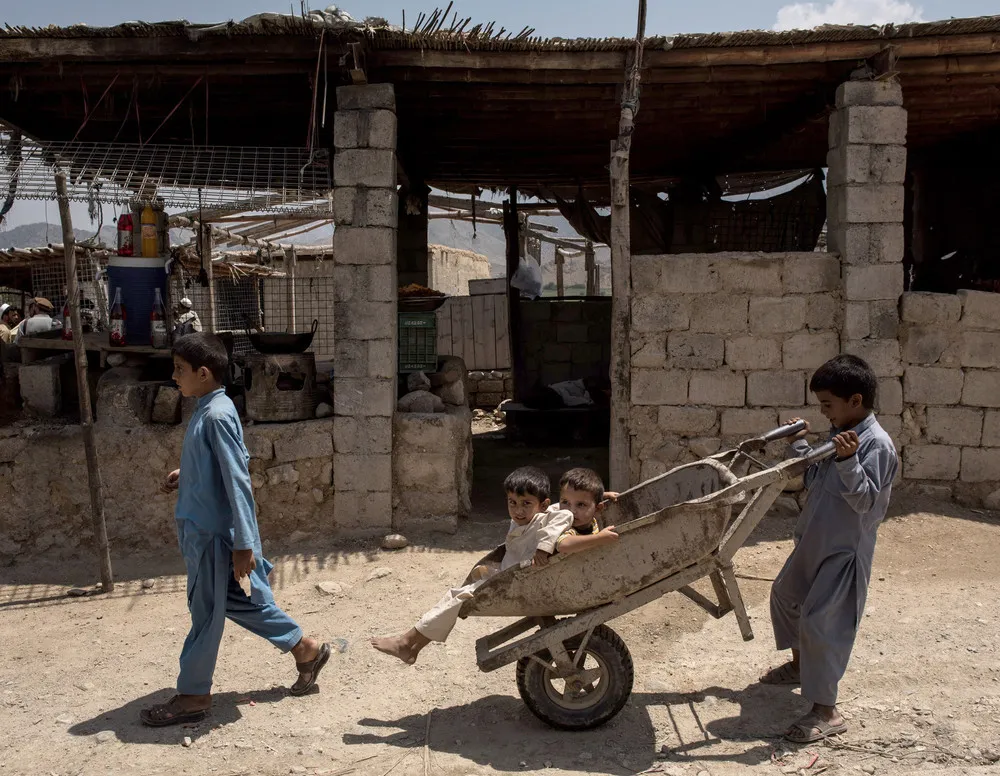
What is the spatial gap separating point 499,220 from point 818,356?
7.49m

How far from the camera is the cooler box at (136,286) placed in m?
6.07

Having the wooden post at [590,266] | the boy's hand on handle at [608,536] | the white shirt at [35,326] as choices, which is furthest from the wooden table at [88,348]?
the wooden post at [590,266]

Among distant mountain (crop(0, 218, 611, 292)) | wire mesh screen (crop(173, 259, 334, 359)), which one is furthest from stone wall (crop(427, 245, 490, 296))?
wire mesh screen (crop(173, 259, 334, 359))

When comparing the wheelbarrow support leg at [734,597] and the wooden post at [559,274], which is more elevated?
the wooden post at [559,274]

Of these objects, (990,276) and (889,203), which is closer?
(889,203)

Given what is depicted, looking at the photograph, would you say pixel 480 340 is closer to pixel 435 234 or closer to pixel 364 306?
pixel 364 306

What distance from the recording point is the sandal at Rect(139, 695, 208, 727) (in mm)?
3344

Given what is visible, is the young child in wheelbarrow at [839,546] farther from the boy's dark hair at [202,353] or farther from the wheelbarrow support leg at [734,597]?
the boy's dark hair at [202,353]

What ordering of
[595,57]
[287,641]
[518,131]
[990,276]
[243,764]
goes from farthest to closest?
[990,276], [518,131], [595,57], [287,641], [243,764]

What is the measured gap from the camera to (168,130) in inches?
280

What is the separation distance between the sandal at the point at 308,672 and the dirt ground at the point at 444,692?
0.06 m

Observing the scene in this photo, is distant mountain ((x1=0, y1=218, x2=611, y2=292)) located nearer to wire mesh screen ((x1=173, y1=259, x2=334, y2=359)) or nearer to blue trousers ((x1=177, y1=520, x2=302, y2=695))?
wire mesh screen ((x1=173, y1=259, x2=334, y2=359))

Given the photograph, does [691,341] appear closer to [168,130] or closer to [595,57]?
[595,57]

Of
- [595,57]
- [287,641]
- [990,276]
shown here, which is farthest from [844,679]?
[990,276]
